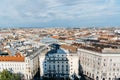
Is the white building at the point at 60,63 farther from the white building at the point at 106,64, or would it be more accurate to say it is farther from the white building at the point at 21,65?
the white building at the point at 106,64

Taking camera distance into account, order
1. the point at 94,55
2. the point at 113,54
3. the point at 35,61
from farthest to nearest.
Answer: the point at 35,61
the point at 94,55
the point at 113,54

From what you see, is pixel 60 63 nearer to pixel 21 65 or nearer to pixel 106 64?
pixel 21 65

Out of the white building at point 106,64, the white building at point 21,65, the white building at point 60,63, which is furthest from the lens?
the white building at point 21,65

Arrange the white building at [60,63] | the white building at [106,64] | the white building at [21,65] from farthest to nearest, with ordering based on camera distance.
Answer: the white building at [21,65]
the white building at [60,63]
the white building at [106,64]

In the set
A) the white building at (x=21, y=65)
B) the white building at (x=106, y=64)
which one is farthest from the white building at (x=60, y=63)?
the white building at (x=106, y=64)

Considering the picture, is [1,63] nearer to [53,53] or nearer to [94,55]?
[53,53]

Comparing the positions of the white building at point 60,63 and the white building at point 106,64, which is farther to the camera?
the white building at point 60,63

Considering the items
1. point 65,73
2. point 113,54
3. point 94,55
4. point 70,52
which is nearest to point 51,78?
point 65,73

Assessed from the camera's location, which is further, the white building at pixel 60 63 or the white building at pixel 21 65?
the white building at pixel 21 65

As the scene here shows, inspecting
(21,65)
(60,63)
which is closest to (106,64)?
(60,63)
